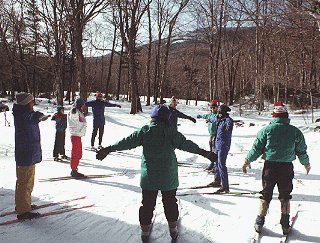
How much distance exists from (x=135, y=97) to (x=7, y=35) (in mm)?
24745

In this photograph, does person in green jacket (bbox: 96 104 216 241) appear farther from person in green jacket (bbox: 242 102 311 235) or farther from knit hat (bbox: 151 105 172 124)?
person in green jacket (bbox: 242 102 311 235)

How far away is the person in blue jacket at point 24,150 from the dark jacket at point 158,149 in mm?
1766

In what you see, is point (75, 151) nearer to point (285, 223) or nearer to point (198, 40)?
point (285, 223)

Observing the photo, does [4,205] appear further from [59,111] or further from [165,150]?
[59,111]

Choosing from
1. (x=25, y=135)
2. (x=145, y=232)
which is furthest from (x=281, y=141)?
(x=25, y=135)

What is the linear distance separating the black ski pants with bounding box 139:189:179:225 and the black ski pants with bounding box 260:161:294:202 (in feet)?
4.34

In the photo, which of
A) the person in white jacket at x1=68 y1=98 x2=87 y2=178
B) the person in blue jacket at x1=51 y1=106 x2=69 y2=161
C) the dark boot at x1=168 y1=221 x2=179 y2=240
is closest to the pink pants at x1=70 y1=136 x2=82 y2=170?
the person in white jacket at x1=68 y1=98 x2=87 y2=178

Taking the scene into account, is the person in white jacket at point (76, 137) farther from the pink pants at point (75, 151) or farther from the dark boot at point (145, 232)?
the dark boot at point (145, 232)

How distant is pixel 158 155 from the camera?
3.95m

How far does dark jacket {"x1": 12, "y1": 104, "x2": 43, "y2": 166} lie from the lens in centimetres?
486

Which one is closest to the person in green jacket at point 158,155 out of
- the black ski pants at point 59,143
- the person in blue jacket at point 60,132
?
the person in blue jacket at point 60,132

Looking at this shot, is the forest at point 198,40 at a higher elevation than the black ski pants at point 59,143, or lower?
higher

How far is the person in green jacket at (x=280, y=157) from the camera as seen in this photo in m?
4.32

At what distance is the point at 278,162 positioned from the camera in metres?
4.34
